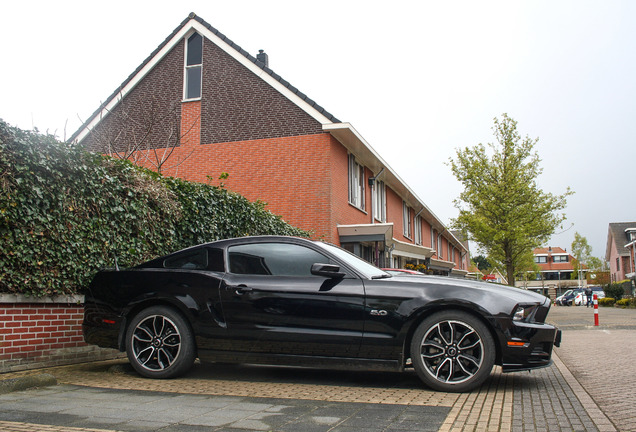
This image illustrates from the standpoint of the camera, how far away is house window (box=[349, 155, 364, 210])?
20.6 m

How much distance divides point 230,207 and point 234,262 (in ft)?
16.4

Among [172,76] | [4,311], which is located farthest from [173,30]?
[4,311]

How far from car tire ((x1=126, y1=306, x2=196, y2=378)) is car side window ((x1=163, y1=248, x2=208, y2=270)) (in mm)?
495

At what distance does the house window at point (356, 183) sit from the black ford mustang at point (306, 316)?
1427cm

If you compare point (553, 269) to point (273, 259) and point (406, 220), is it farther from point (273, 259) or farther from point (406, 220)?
point (273, 259)

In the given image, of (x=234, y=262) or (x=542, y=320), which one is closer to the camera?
(x=542, y=320)

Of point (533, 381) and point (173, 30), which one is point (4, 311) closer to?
point (533, 381)

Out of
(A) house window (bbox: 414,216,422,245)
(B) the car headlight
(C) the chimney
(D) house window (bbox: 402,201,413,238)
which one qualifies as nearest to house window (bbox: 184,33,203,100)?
(C) the chimney

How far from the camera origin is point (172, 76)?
806 inches

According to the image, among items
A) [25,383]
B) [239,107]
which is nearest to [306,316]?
[25,383]

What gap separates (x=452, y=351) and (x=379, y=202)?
65.7 feet

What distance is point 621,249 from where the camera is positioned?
228 feet

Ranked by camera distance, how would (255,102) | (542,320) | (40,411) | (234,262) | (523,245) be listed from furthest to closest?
(523,245)
(255,102)
(234,262)
(542,320)
(40,411)

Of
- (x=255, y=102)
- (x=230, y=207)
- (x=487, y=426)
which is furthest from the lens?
(x=255, y=102)
